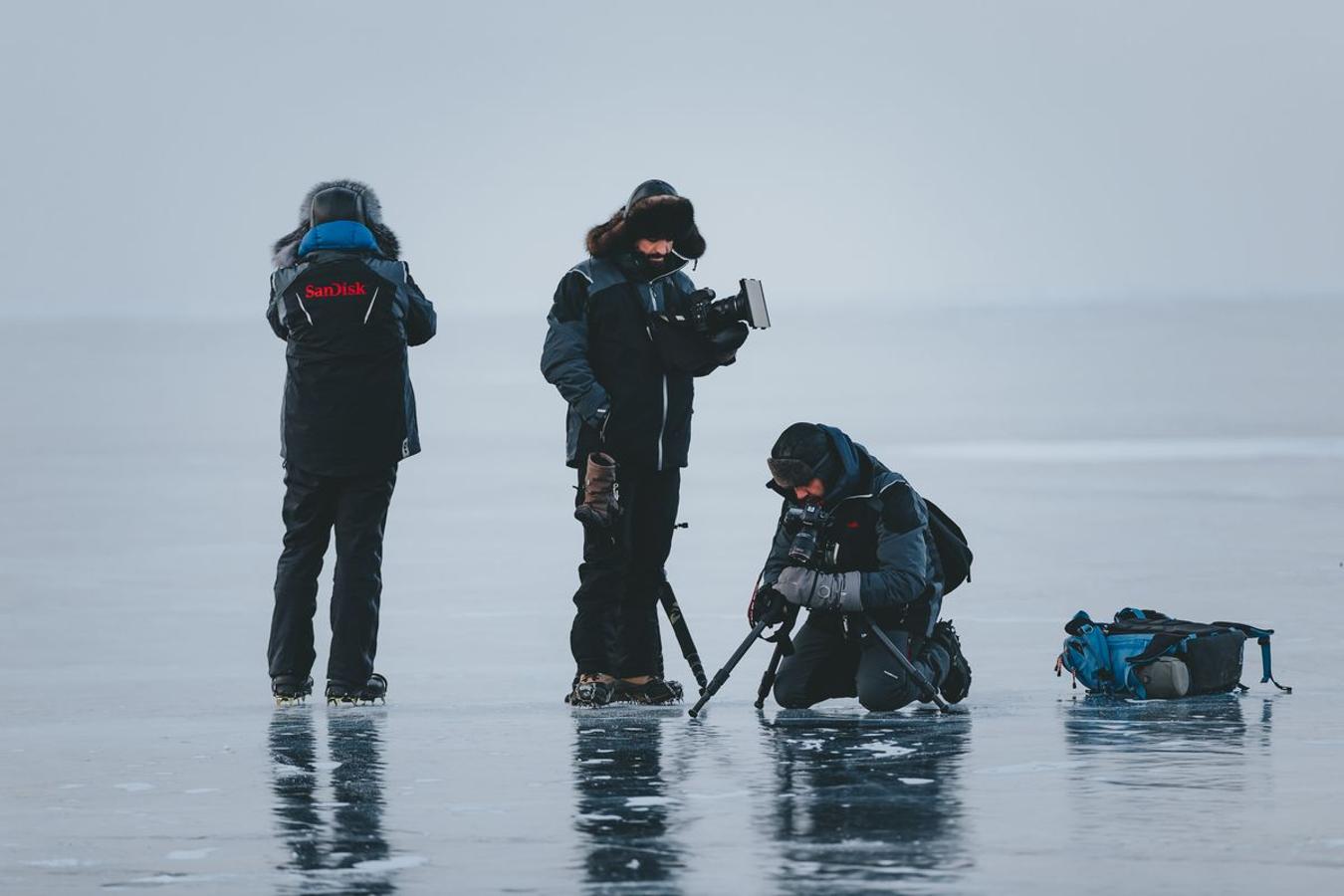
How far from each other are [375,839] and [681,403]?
2792 mm

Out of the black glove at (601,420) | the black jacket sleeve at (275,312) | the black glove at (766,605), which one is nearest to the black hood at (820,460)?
the black glove at (766,605)

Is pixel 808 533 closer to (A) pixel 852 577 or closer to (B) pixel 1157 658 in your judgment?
(A) pixel 852 577

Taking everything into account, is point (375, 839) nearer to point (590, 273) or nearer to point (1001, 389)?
point (590, 273)

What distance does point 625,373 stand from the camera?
26.2ft

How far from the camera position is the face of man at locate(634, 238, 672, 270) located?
26.2 ft

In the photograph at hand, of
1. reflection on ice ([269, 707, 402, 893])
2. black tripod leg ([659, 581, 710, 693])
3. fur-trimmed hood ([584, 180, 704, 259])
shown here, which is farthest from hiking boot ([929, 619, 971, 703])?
reflection on ice ([269, 707, 402, 893])

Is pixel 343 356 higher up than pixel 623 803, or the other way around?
pixel 343 356

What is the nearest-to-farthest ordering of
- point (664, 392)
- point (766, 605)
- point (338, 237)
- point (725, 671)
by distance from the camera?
1. point (725, 671)
2. point (766, 605)
3. point (664, 392)
4. point (338, 237)

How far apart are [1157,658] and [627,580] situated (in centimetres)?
172

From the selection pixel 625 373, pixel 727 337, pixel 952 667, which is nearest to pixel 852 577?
pixel 952 667

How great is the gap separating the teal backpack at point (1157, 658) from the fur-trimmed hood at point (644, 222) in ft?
5.89

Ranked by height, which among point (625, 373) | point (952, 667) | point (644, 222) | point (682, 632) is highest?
point (644, 222)

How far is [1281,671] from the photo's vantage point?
8.69 metres

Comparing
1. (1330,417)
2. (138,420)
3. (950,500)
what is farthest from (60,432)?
(1330,417)
